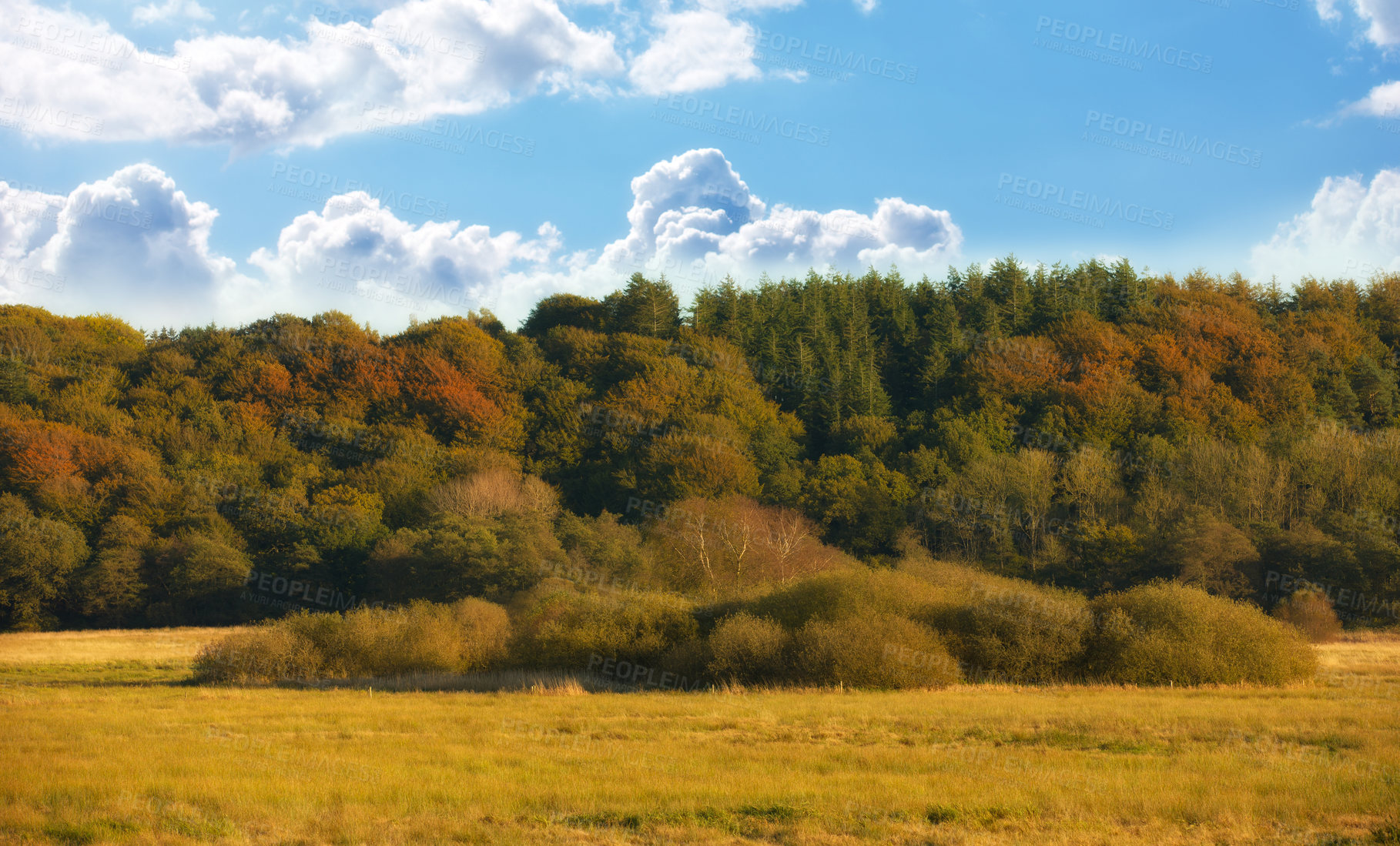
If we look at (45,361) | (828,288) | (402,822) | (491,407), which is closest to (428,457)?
(491,407)

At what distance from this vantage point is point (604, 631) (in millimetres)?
28953

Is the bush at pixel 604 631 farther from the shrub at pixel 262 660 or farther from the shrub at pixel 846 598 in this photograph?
the shrub at pixel 262 660

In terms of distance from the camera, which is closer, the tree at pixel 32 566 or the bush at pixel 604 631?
the bush at pixel 604 631

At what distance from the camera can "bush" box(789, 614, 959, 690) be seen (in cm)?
2497

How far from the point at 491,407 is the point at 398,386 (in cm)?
923

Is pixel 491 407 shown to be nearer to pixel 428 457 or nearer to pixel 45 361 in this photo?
pixel 428 457

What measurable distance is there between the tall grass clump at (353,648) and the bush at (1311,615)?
35851 millimetres

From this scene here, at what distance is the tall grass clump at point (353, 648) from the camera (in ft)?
98.3

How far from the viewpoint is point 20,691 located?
2697cm

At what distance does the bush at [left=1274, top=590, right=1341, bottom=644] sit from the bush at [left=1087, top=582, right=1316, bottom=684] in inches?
752

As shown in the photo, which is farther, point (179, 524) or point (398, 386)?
point (398, 386)
